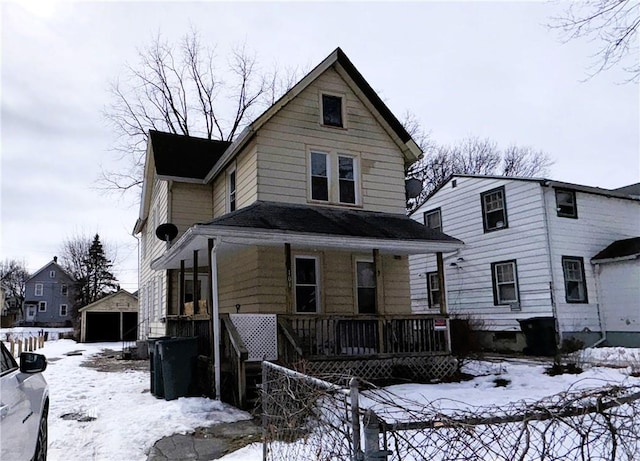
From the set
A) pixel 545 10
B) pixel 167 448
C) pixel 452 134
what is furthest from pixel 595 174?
pixel 167 448

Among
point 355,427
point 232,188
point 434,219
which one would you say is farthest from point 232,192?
point 355,427

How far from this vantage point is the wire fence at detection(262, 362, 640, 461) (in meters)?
2.46

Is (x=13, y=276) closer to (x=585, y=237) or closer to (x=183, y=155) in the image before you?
(x=183, y=155)

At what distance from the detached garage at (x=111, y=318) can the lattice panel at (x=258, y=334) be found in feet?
73.7

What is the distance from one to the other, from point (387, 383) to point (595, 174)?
105ft

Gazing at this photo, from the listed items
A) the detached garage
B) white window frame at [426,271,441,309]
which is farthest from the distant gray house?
white window frame at [426,271,441,309]

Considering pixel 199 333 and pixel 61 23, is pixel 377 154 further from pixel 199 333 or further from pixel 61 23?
pixel 61 23

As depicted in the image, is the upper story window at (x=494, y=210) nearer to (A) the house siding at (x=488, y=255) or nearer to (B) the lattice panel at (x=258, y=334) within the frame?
(A) the house siding at (x=488, y=255)

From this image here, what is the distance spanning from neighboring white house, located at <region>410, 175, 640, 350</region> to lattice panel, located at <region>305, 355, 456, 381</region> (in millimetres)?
4646

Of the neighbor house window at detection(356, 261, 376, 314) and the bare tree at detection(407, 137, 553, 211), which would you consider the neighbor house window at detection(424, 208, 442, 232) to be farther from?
the bare tree at detection(407, 137, 553, 211)

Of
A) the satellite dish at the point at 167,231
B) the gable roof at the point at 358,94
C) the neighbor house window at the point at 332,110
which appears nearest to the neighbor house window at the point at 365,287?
the gable roof at the point at 358,94

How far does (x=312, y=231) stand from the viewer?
10.2 meters

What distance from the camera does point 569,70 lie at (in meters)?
9.28

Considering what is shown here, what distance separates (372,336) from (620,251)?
31.1 ft
